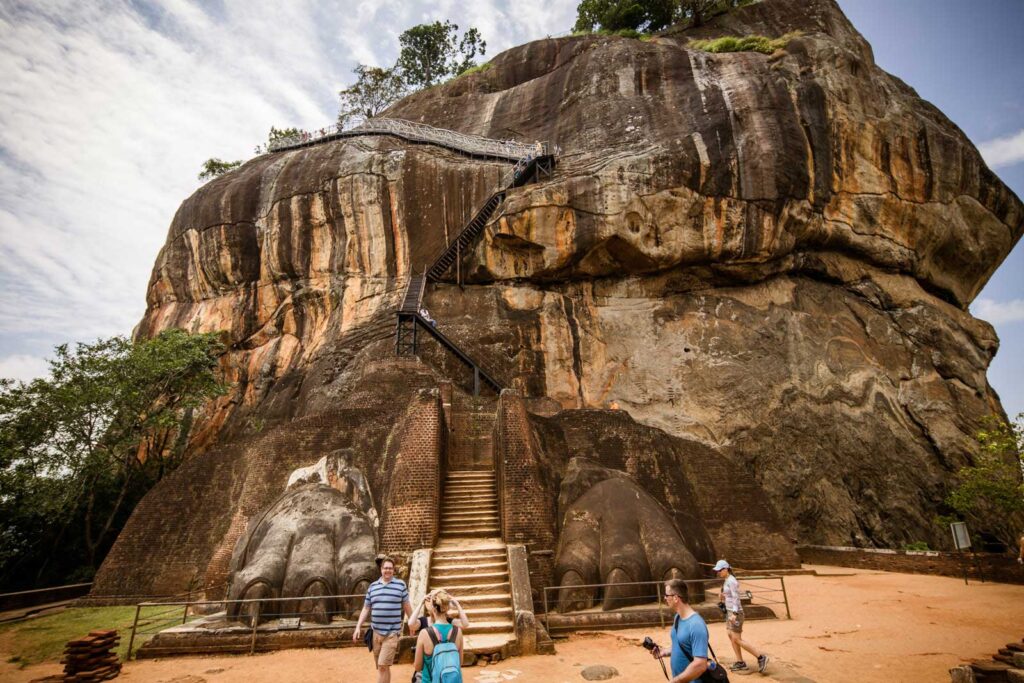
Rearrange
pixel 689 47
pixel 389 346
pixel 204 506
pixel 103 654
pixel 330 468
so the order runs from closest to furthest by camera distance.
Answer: pixel 103 654 → pixel 330 468 → pixel 204 506 → pixel 389 346 → pixel 689 47

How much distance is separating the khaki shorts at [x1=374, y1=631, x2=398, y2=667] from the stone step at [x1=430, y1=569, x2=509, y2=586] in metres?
3.18

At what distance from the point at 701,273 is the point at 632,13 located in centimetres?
1954

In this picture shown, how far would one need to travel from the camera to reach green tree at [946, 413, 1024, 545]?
47.3 ft

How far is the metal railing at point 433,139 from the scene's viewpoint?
81.0 ft

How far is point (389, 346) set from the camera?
1933cm

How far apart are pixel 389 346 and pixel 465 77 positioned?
19.1 meters

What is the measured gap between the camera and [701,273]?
71.6ft

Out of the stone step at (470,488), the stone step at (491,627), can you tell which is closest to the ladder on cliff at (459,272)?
the stone step at (470,488)

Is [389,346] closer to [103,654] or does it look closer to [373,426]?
[373,426]

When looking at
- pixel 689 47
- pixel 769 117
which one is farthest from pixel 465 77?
pixel 769 117

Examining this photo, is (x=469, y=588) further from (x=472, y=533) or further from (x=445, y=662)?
(x=445, y=662)

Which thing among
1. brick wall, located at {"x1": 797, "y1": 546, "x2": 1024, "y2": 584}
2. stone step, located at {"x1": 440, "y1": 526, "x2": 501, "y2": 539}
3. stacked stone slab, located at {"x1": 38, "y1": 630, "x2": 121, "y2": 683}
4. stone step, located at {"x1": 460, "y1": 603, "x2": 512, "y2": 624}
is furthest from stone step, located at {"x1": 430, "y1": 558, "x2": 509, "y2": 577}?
brick wall, located at {"x1": 797, "y1": 546, "x2": 1024, "y2": 584}

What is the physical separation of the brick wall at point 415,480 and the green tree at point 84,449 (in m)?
10.8

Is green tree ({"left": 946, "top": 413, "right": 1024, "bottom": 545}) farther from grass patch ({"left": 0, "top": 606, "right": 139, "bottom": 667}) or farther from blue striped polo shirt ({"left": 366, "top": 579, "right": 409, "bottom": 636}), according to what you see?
grass patch ({"left": 0, "top": 606, "right": 139, "bottom": 667})
